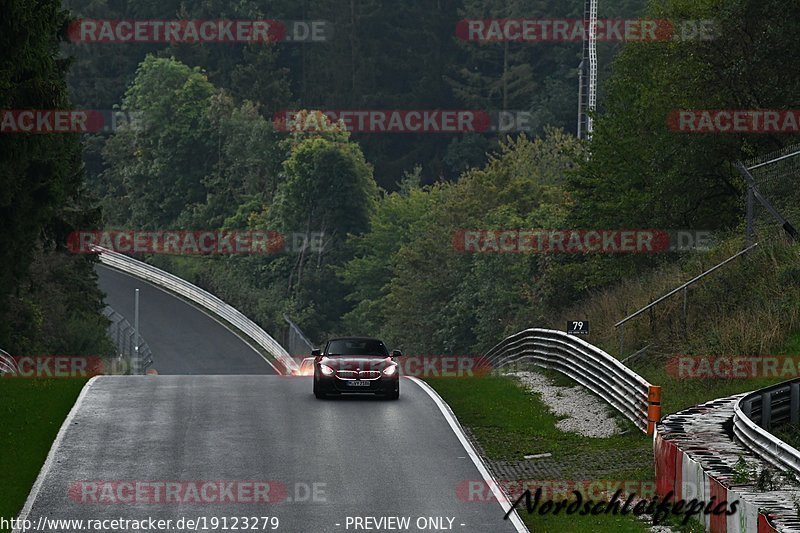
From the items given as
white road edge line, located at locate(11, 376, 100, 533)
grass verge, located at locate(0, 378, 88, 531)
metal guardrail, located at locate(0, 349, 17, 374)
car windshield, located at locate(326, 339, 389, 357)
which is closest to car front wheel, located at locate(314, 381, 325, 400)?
car windshield, located at locate(326, 339, 389, 357)

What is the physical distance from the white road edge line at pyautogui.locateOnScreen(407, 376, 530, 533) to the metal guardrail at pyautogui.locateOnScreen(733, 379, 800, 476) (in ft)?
10.6

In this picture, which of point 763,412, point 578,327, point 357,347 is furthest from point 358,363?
point 763,412

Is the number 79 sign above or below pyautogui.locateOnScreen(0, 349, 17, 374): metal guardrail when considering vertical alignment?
above

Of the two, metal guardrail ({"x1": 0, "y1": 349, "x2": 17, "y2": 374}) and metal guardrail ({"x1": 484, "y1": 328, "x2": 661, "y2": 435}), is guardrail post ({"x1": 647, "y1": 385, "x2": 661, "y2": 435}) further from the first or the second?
metal guardrail ({"x1": 0, "y1": 349, "x2": 17, "y2": 374})

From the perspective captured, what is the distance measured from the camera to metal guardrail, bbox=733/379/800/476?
57.5ft

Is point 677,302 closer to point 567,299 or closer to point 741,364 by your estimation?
point 741,364

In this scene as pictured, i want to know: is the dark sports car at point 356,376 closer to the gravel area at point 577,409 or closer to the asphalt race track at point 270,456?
the asphalt race track at point 270,456

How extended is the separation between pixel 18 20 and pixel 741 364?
15.3 metres

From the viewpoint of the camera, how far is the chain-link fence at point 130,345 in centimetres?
6831

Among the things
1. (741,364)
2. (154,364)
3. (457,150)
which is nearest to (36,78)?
(741,364)

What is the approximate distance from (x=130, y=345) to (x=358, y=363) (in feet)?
158

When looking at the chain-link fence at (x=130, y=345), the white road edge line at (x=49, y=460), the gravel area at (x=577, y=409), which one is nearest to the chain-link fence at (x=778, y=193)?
the gravel area at (x=577, y=409)

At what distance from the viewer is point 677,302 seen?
104 feet

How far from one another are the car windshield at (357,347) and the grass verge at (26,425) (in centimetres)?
537
